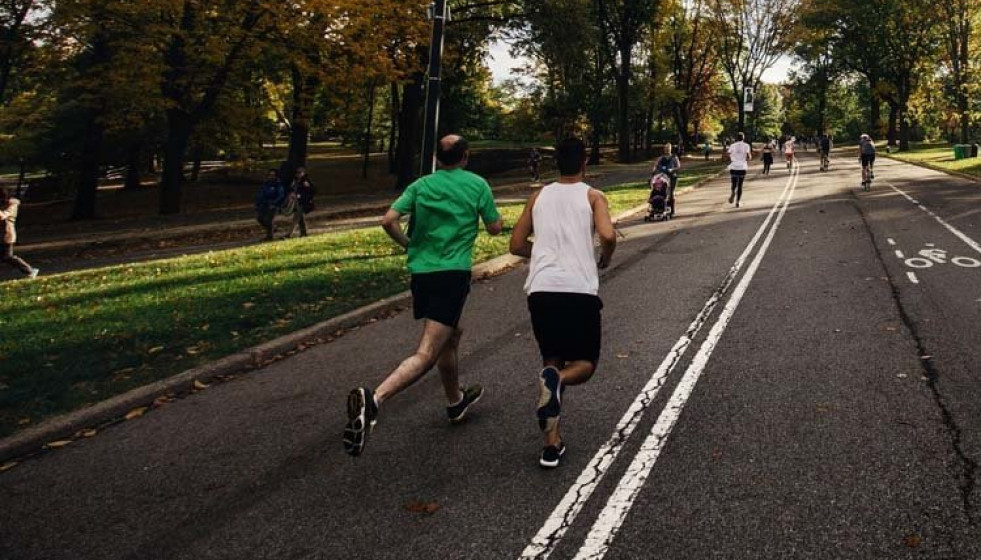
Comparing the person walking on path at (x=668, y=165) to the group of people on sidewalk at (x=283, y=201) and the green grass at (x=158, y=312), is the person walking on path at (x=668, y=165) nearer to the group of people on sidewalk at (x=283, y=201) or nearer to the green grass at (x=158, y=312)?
the green grass at (x=158, y=312)

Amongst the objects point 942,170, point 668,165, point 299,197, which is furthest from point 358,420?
point 942,170

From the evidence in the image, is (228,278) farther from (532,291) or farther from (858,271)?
(858,271)

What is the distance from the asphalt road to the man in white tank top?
0.63 m

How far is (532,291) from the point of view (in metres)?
4.35

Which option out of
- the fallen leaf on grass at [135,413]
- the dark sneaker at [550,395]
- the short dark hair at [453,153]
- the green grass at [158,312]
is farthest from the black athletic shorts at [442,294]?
the green grass at [158,312]

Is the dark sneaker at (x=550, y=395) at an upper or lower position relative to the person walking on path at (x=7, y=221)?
lower

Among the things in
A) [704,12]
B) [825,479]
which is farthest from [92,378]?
[704,12]

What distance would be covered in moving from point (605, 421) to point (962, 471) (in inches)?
83.2

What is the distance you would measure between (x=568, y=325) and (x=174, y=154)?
24.3 m

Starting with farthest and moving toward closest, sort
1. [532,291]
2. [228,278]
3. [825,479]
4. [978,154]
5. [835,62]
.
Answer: [835,62], [978,154], [228,278], [532,291], [825,479]

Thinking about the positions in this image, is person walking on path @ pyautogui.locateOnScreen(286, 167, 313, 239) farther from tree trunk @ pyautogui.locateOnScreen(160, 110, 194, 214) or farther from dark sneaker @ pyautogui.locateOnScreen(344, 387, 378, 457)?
dark sneaker @ pyautogui.locateOnScreen(344, 387, 378, 457)

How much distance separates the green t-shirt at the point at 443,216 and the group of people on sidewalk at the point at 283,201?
1380cm

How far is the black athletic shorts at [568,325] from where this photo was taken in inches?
167

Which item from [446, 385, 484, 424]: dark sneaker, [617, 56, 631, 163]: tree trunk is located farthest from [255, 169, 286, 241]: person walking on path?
[617, 56, 631, 163]: tree trunk
